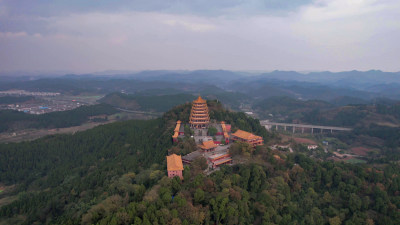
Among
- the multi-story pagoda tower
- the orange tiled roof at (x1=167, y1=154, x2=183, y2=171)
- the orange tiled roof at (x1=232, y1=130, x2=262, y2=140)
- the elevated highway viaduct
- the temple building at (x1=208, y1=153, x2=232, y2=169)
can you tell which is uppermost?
the multi-story pagoda tower

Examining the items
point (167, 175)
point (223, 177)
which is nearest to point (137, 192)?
point (167, 175)

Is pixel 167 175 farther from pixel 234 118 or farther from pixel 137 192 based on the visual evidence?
pixel 234 118

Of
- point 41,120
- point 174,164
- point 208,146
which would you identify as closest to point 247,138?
point 208,146

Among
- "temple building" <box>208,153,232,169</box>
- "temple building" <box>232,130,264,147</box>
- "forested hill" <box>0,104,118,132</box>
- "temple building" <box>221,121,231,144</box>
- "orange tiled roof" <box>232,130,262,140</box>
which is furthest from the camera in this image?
"forested hill" <box>0,104,118,132</box>

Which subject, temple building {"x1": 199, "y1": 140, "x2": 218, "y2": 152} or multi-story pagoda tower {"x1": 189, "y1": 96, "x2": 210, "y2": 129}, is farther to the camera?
multi-story pagoda tower {"x1": 189, "y1": 96, "x2": 210, "y2": 129}

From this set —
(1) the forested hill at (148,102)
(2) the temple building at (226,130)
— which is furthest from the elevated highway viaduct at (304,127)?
(1) the forested hill at (148,102)

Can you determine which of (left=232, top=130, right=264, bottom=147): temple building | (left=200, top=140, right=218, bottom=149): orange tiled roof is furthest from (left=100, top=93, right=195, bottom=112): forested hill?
(left=200, top=140, right=218, bottom=149): orange tiled roof

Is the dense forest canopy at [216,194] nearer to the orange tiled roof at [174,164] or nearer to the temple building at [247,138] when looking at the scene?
the orange tiled roof at [174,164]

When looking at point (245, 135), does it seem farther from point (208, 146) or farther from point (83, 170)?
point (83, 170)

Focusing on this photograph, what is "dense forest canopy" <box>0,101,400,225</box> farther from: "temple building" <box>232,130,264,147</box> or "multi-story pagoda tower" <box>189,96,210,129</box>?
"multi-story pagoda tower" <box>189,96,210,129</box>
